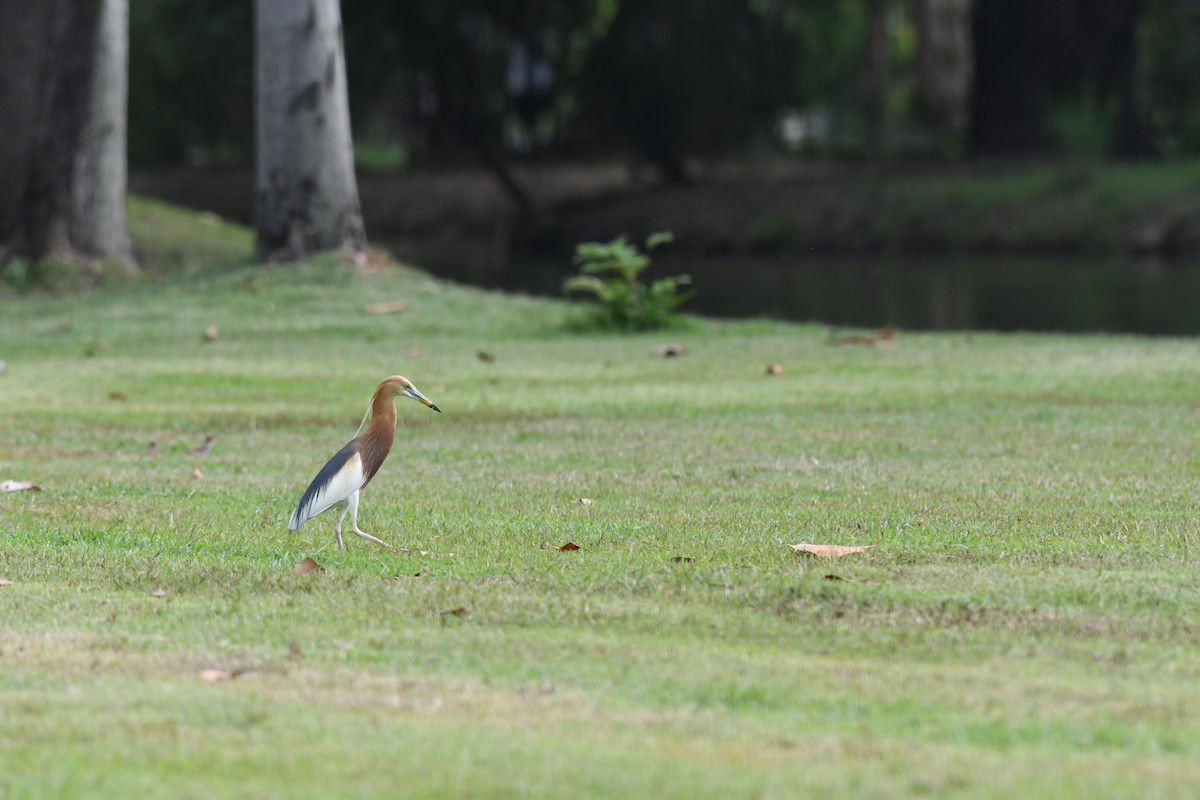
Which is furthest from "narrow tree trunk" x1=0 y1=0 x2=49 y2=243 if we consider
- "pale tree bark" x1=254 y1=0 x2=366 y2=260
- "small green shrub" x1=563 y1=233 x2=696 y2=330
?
"small green shrub" x1=563 y1=233 x2=696 y2=330

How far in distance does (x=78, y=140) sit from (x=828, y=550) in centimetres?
1376

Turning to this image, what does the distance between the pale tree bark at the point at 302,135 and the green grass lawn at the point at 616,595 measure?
6113 mm

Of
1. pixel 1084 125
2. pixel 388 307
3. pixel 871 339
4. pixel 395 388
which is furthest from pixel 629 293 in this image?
pixel 1084 125

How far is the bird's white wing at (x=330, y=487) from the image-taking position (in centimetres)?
610

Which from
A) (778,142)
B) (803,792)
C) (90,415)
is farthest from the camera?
(778,142)

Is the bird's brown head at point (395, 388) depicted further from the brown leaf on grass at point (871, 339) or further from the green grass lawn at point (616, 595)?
the brown leaf on grass at point (871, 339)

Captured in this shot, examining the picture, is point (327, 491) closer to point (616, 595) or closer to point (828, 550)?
point (616, 595)

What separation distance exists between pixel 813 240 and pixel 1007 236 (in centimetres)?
372

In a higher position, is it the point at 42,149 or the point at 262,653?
the point at 42,149

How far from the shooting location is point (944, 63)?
40.0m

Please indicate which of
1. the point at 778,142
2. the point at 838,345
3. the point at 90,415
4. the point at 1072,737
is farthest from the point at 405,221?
the point at 1072,737

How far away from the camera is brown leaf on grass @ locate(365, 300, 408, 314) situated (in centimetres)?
1602

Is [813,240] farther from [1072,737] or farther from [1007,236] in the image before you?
[1072,737]

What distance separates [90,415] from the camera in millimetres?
10523
